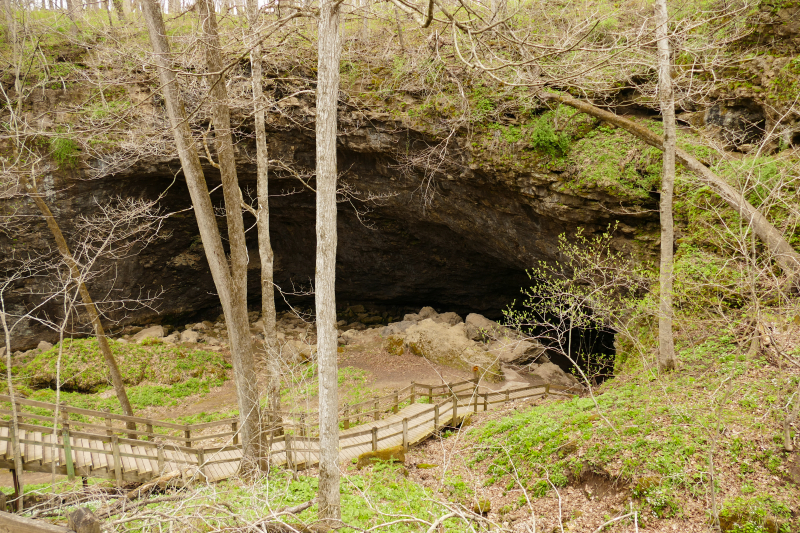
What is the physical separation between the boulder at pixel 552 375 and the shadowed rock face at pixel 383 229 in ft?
14.5

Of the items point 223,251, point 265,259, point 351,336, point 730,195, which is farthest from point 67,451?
point 351,336

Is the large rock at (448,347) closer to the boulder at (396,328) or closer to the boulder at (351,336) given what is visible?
the boulder at (396,328)

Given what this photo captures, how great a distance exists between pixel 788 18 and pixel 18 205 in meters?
22.4

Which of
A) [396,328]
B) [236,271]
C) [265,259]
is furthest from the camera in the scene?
[396,328]

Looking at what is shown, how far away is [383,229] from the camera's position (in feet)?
64.0

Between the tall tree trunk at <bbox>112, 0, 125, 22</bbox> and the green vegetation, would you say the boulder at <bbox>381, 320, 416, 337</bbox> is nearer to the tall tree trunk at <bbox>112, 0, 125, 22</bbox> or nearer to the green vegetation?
the green vegetation

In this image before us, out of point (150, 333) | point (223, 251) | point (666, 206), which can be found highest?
point (666, 206)

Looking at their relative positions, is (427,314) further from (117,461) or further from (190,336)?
(117,461)

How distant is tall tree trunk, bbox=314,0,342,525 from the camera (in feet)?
17.9

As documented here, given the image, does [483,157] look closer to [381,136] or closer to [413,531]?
[381,136]

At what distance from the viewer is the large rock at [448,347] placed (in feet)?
54.7

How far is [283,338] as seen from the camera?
19.5m

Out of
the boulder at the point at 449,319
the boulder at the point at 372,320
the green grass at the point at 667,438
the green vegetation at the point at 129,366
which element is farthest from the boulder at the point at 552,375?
the green vegetation at the point at 129,366

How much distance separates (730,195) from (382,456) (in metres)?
8.48
